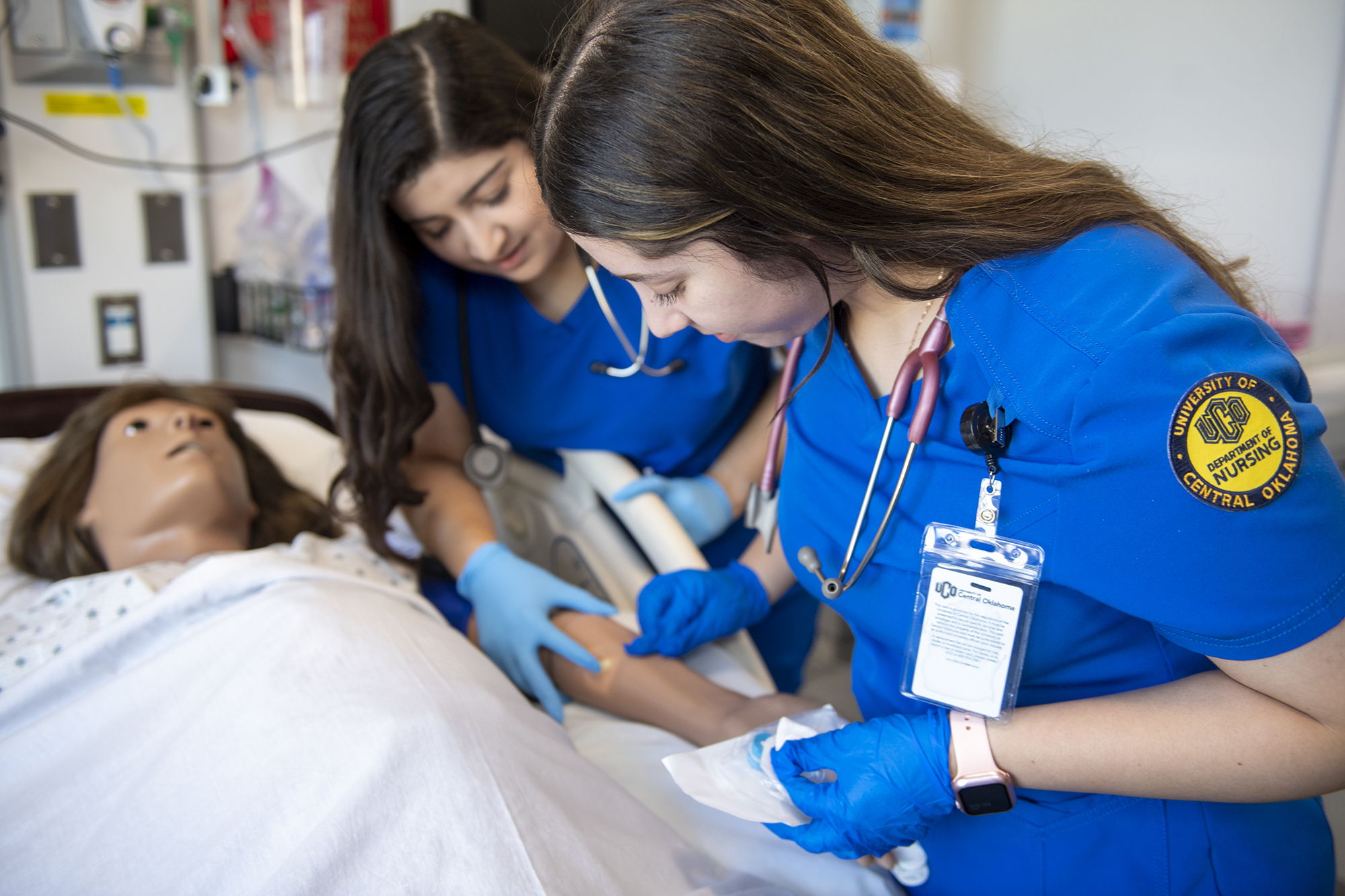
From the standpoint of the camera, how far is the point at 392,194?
1.39 m

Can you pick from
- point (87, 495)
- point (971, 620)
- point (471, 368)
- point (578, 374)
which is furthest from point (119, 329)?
point (971, 620)

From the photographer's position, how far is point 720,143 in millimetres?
776

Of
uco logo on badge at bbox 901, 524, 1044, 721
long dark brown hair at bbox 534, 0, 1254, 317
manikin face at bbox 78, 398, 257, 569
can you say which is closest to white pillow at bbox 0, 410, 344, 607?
manikin face at bbox 78, 398, 257, 569

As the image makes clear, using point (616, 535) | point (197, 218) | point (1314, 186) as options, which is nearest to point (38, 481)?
point (197, 218)

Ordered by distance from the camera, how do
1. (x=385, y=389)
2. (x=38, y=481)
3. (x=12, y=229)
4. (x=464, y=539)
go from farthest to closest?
(x=12, y=229), (x=38, y=481), (x=464, y=539), (x=385, y=389)

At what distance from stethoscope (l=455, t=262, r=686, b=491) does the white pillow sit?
1.08 feet

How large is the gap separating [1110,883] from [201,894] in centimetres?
91

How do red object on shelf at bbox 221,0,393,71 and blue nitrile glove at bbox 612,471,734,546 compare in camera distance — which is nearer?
blue nitrile glove at bbox 612,471,734,546

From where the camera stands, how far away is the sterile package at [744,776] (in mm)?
1008

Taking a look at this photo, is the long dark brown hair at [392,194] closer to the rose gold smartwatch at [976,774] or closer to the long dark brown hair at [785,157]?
the long dark brown hair at [785,157]

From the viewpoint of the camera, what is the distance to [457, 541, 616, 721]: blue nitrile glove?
1.43m

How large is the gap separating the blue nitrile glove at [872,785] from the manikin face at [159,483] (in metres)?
1.16

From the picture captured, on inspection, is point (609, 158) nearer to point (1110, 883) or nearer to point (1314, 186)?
point (1110, 883)

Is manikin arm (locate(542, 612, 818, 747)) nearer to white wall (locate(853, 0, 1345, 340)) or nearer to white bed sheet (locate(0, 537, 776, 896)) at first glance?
white bed sheet (locate(0, 537, 776, 896))
